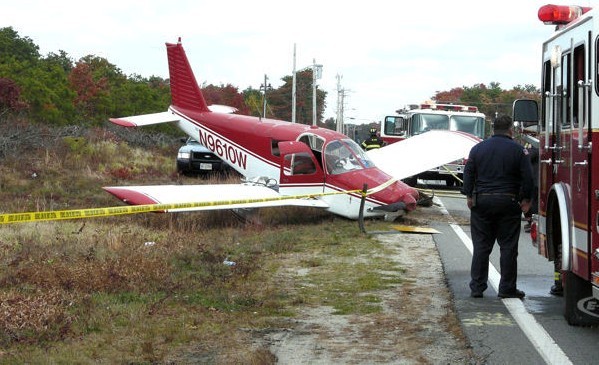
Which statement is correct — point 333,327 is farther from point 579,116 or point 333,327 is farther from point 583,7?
point 583,7

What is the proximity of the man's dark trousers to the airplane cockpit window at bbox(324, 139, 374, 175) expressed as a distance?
27.8 ft

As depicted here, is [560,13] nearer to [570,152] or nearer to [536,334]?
[570,152]

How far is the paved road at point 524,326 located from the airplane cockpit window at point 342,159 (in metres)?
5.98

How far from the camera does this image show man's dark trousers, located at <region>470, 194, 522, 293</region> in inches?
384

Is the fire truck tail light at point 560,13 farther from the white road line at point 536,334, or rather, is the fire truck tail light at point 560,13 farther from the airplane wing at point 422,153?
the airplane wing at point 422,153

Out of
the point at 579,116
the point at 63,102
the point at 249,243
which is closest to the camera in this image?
the point at 579,116

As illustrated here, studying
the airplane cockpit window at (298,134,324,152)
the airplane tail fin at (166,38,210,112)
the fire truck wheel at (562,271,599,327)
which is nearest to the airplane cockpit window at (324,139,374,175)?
the airplane cockpit window at (298,134,324,152)

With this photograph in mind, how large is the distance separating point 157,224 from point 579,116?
10794 millimetres

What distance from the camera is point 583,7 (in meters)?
8.91

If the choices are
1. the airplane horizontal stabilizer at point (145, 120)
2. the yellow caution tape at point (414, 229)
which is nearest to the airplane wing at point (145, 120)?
the airplane horizontal stabilizer at point (145, 120)

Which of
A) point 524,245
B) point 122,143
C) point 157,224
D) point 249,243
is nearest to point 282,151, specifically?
Answer: point 157,224

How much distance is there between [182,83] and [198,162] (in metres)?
7.36

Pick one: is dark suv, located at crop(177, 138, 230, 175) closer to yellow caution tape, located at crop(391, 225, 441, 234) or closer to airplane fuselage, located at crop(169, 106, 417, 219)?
airplane fuselage, located at crop(169, 106, 417, 219)

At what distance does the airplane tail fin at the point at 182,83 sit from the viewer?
931 inches
